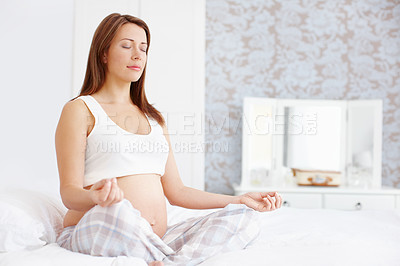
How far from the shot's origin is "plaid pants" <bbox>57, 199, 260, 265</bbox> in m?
1.09

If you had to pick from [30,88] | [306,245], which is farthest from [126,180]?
[30,88]

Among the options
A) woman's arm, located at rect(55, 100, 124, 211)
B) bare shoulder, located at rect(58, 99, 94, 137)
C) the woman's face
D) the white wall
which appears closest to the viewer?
woman's arm, located at rect(55, 100, 124, 211)

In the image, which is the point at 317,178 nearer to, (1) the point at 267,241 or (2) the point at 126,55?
(1) the point at 267,241

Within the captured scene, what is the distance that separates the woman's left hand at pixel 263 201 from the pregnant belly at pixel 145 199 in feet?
0.90

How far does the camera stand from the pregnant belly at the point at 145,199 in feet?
4.37

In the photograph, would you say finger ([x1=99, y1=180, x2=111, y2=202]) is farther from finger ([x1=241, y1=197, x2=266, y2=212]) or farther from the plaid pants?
finger ([x1=241, y1=197, x2=266, y2=212])

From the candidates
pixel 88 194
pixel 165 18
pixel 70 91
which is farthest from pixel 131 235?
pixel 165 18

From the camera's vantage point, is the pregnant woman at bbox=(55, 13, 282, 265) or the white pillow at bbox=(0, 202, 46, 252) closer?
the pregnant woman at bbox=(55, 13, 282, 265)

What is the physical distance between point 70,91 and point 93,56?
1.24 meters

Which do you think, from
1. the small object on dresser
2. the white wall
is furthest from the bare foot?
the small object on dresser

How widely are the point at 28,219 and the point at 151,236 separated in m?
0.43

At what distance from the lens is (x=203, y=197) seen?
4.95ft

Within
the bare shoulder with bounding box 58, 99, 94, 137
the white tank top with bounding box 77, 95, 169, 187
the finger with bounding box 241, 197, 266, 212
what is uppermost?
the bare shoulder with bounding box 58, 99, 94, 137

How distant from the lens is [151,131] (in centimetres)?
151
